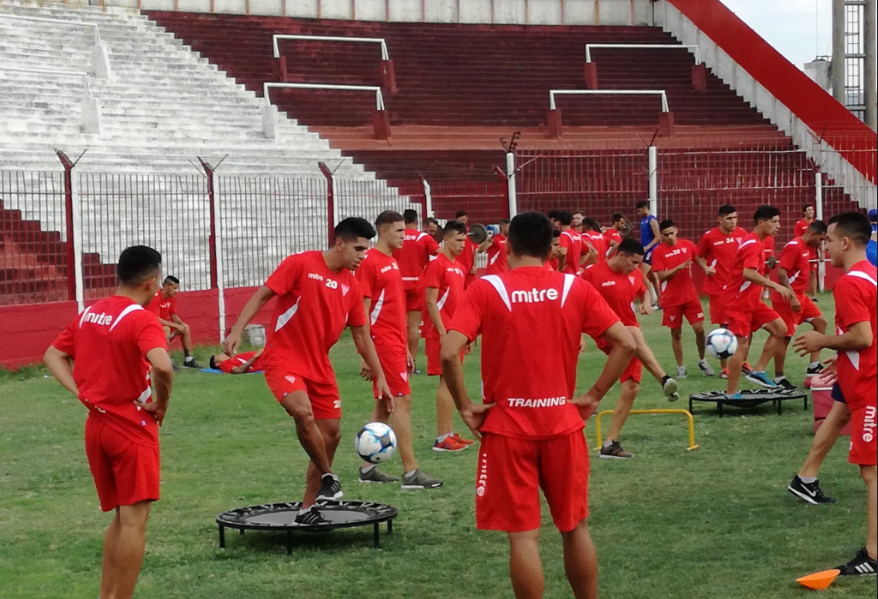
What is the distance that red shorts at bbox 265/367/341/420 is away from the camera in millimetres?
8086

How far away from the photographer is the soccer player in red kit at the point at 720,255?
14703 millimetres

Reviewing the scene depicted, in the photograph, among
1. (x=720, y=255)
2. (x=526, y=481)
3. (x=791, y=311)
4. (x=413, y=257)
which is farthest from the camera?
(x=413, y=257)

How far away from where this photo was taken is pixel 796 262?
14.1 m

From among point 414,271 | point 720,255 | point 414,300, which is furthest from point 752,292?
point 414,271

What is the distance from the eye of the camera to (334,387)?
8.35 metres

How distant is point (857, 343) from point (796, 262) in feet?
24.8

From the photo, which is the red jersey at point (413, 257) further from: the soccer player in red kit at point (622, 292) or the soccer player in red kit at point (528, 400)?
the soccer player in red kit at point (528, 400)

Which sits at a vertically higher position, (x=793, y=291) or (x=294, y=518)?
(x=793, y=291)

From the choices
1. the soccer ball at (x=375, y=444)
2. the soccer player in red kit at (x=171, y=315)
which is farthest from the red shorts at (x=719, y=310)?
the soccer player in red kit at (x=171, y=315)

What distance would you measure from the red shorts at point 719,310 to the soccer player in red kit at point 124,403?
28.8ft

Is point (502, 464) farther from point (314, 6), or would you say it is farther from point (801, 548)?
point (314, 6)

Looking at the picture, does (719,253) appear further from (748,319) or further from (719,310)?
(748,319)

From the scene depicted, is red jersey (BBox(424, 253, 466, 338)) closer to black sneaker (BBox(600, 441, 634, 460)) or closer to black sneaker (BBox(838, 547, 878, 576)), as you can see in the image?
black sneaker (BBox(600, 441, 634, 460))

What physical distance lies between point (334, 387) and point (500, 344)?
9.20 feet
